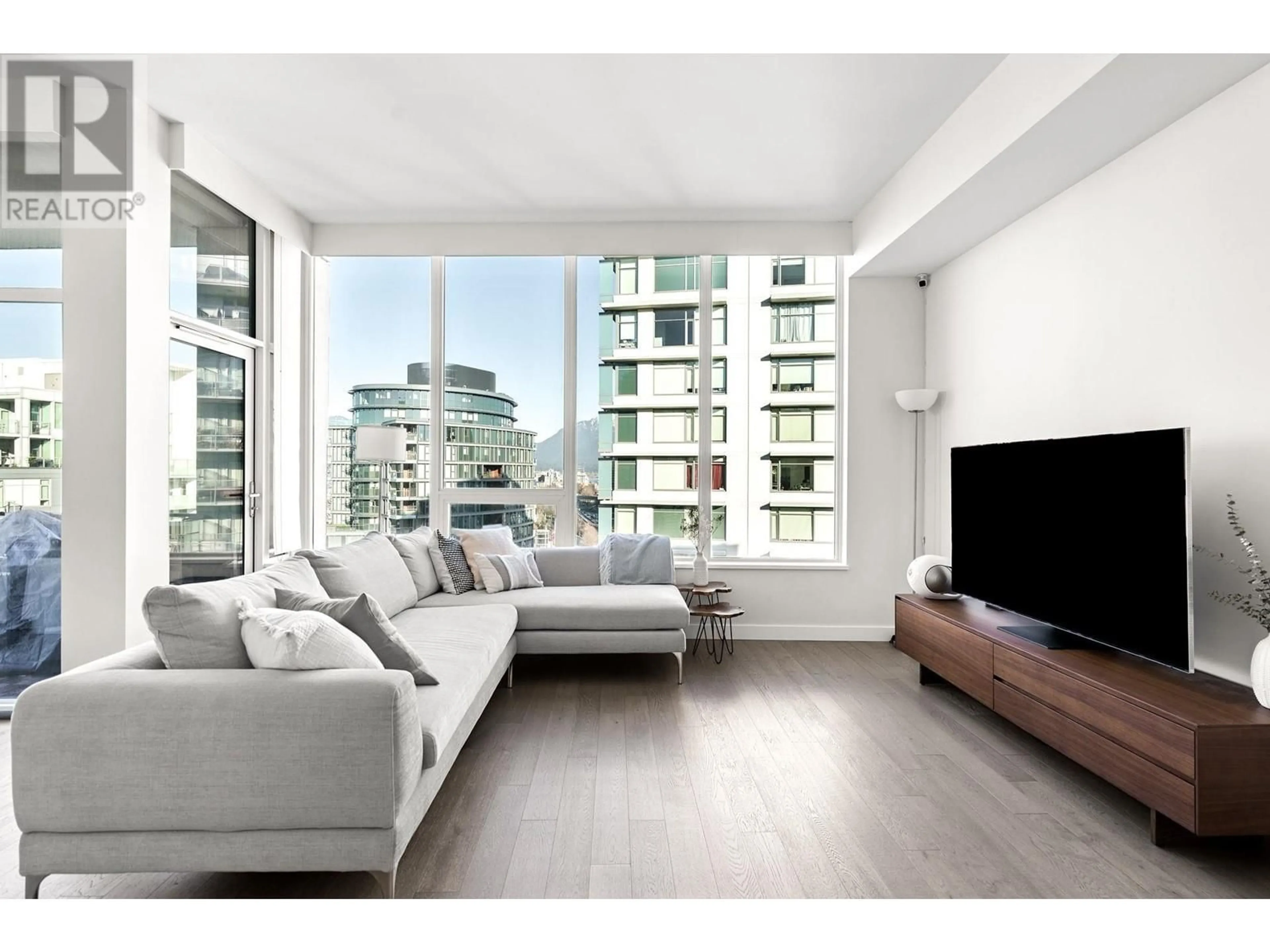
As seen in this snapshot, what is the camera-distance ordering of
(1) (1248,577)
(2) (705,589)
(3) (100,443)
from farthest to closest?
(2) (705,589), (3) (100,443), (1) (1248,577)

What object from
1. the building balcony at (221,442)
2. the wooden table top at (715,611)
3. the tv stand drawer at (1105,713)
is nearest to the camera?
the tv stand drawer at (1105,713)

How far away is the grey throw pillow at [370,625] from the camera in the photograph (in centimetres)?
243

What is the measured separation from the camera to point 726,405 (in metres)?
5.45

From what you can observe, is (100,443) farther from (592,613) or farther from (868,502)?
(868,502)

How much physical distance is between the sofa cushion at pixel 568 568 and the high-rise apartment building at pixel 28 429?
268 centimetres

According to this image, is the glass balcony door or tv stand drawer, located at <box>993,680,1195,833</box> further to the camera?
the glass balcony door

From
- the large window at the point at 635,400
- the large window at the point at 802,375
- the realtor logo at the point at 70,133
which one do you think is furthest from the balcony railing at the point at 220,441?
the large window at the point at 802,375

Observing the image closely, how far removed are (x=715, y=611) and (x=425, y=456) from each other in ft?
8.21

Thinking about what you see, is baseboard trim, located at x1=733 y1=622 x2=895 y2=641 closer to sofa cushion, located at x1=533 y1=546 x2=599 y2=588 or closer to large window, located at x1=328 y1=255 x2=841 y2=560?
large window, located at x1=328 y1=255 x2=841 y2=560

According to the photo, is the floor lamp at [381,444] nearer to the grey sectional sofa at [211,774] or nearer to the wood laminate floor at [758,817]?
the wood laminate floor at [758,817]

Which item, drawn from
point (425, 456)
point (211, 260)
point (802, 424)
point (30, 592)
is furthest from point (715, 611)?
point (211, 260)

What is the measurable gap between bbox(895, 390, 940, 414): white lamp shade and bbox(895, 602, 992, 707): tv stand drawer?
1423 mm

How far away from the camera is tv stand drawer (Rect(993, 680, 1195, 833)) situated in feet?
7.08

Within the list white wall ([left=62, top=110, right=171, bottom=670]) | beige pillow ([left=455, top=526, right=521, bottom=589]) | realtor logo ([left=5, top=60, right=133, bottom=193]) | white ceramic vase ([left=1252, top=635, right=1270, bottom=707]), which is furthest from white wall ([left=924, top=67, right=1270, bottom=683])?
realtor logo ([left=5, top=60, right=133, bottom=193])
